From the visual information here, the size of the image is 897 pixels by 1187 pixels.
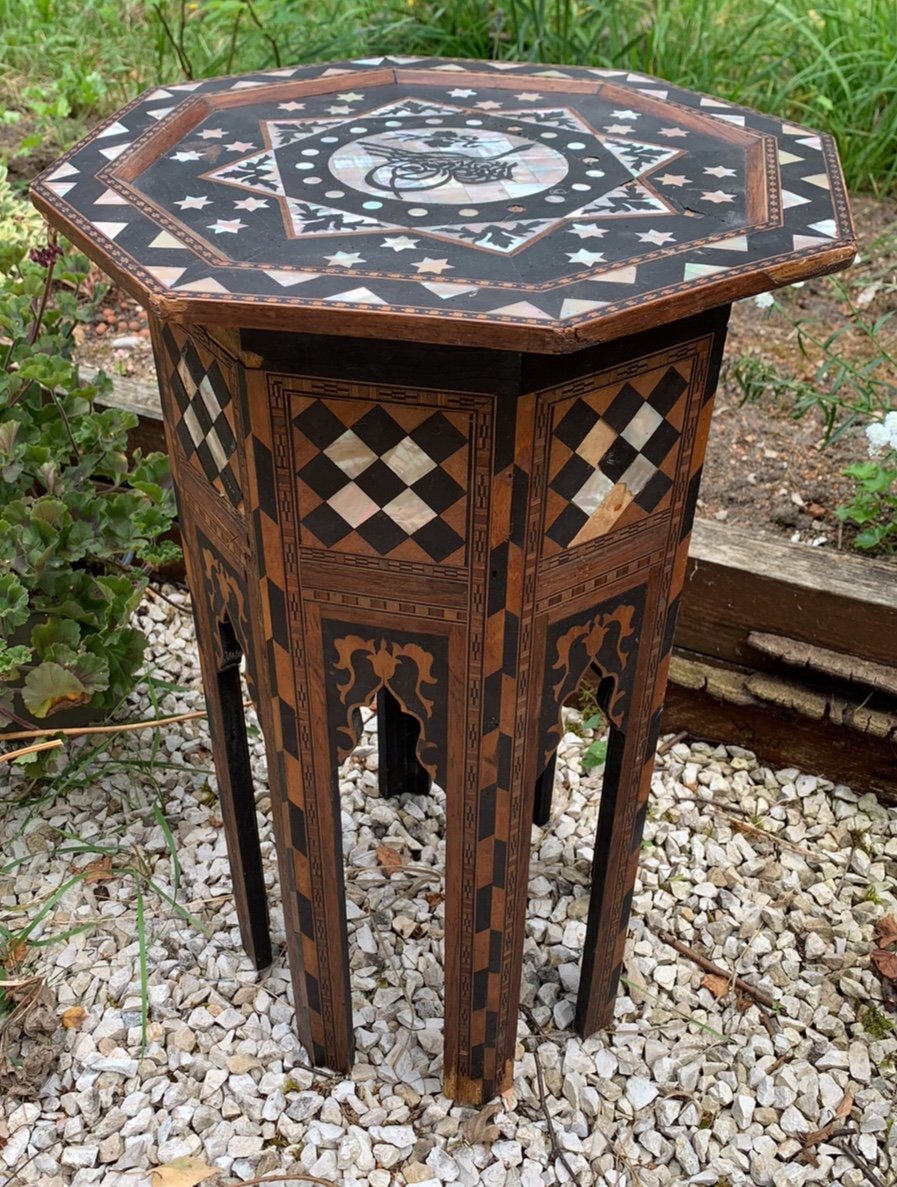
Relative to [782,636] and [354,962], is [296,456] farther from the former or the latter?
[782,636]

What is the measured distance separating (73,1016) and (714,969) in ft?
3.55

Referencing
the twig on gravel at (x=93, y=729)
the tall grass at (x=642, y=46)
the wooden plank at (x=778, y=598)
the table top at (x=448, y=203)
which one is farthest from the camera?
the tall grass at (x=642, y=46)

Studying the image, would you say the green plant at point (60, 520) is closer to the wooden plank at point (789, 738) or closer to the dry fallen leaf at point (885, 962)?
the wooden plank at point (789, 738)

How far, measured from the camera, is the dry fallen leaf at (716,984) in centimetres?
194

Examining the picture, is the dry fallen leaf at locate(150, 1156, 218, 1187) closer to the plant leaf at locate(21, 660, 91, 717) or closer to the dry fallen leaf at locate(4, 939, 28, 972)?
the dry fallen leaf at locate(4, 939, 28, 972)

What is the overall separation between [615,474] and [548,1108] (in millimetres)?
1057

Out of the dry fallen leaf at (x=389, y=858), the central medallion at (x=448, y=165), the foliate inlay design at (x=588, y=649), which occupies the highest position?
the central medallion at (x=448, y=165)

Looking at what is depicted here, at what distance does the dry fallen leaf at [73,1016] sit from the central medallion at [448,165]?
1.37 m

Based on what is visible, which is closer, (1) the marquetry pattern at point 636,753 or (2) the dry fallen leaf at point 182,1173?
(1) the marquetry pattern at point 636,753

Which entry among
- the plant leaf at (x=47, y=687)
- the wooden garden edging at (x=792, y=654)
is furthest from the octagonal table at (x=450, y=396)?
the wooden garden edging at (x=792, y=654)

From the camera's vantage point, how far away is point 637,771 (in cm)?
157

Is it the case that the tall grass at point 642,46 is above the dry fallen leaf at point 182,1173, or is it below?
above

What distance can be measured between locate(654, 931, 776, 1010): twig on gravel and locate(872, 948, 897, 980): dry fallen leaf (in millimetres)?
206

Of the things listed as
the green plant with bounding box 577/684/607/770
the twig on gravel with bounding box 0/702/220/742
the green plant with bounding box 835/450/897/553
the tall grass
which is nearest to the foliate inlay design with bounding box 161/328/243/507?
the twig on gravel with bounding box 0/702/220/742
